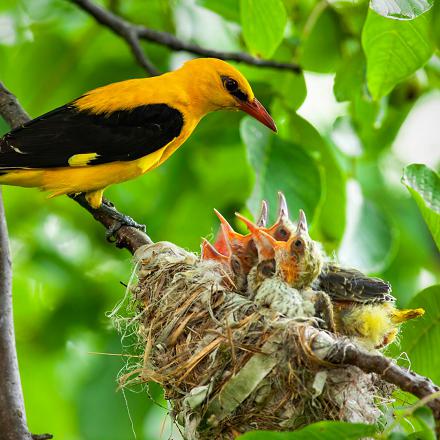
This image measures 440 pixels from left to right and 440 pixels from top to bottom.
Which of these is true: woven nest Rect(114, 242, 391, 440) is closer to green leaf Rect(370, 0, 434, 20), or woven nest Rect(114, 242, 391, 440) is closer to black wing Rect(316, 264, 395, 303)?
black wing Rect(316, 264, 395, 303)

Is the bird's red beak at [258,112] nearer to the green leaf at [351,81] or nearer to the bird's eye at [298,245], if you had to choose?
the green leaf at [351,81]

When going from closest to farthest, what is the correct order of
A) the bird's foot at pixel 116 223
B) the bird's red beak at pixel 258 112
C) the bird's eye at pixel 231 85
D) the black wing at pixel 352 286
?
the black wing at pixel 352 286
the bird's foot at pixel 116 223
the bird's red beak at pixel 258 112
the bird's eye at pixel 231 85

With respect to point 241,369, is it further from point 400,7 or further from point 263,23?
point 263,23

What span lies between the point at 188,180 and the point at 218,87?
1.33 m

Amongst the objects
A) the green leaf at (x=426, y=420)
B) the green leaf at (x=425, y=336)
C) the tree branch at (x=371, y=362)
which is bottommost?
the green leaf at (x=425, y=336)

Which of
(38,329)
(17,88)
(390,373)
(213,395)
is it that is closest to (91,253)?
(38,329)

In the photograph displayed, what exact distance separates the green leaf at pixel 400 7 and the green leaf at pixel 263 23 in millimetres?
860

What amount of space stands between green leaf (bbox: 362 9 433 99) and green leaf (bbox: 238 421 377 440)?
6.38 feet

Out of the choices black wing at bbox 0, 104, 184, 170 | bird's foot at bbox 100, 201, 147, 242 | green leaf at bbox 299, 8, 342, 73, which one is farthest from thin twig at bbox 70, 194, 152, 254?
green leaf at bbox 299, 8, 342, 73

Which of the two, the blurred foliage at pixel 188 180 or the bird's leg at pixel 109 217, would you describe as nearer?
the bird's leg at pixel 109 217

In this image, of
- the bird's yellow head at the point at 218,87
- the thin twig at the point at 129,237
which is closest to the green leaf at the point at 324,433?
the thin twig at the point at 129,237

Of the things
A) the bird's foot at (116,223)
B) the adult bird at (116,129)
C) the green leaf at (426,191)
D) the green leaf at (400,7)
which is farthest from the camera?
the adult bird at (116,129)

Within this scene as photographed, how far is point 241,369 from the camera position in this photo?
353 centimetres

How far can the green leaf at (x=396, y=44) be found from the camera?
3943 mm
